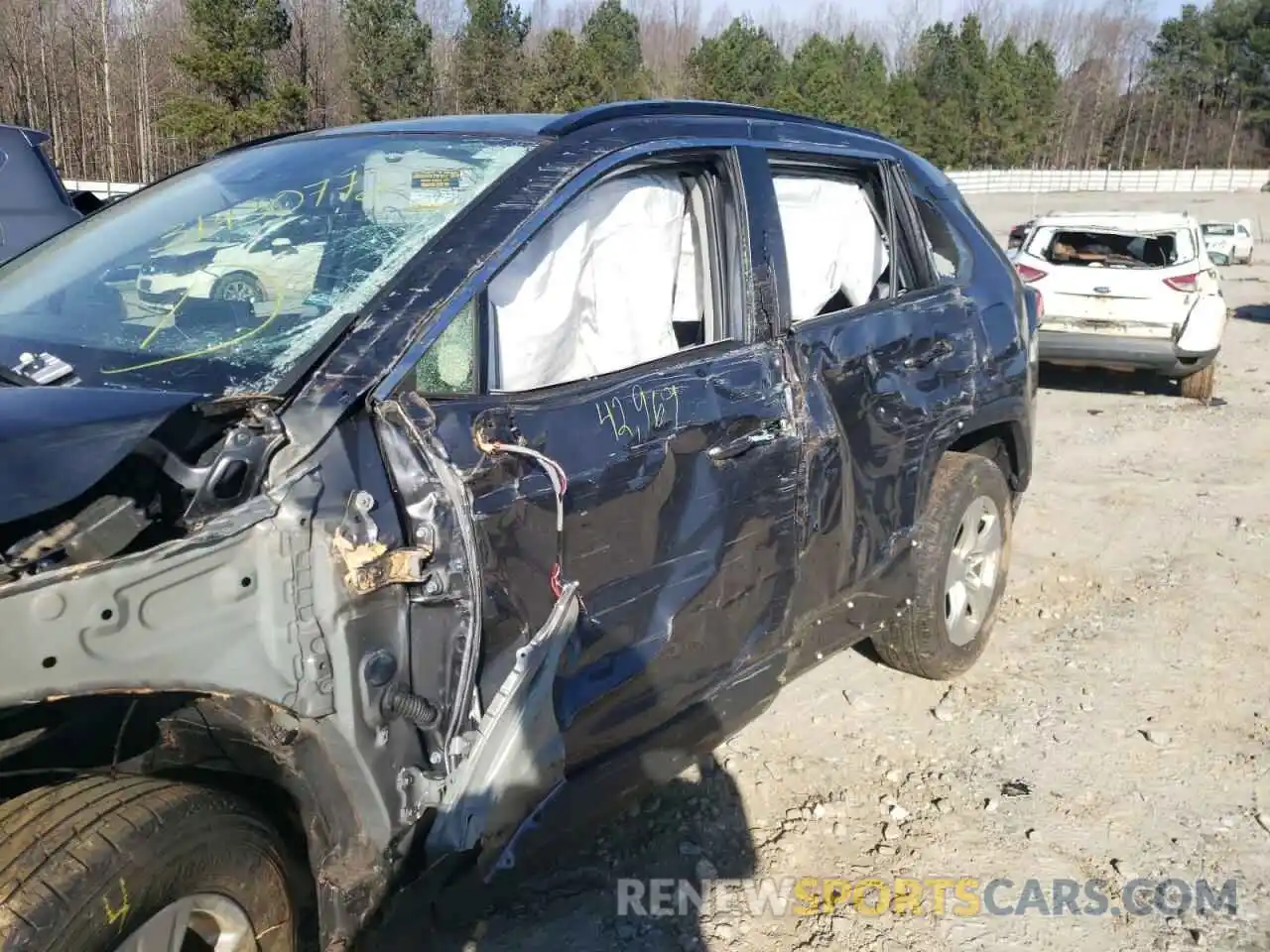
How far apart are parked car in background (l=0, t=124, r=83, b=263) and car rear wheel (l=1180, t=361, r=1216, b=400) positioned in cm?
888

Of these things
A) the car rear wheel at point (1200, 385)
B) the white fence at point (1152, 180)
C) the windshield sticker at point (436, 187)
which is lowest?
the car rear wheel at point (1200, 385)

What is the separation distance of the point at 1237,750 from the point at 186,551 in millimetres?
3436

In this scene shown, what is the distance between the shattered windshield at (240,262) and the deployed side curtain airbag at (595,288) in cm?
24

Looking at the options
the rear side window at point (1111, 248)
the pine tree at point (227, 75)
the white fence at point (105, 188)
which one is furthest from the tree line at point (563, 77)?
the rear side window at point (1111, 248)

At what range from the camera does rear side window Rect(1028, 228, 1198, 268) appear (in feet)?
31.8

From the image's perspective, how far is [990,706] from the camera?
13.0 feet

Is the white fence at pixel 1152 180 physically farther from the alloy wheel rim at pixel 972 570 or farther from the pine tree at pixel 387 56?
the alloy wheel rim at pixel 972 570

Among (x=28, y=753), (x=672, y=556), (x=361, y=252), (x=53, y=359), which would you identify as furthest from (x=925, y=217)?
(x=28, y=753)

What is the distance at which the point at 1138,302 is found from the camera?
9383mm

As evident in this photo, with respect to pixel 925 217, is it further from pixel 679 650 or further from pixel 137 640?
pixel 137 640

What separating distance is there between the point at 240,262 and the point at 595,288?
0.86 meters

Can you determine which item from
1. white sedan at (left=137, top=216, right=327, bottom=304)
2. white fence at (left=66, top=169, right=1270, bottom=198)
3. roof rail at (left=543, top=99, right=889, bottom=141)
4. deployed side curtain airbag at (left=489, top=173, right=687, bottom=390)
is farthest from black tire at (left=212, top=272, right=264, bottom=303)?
white fence at (left=66, top=169, right=1270, bottom=198)

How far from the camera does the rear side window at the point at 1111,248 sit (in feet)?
31.8

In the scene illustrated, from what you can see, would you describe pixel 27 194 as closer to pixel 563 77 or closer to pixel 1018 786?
pixel 1018 786
